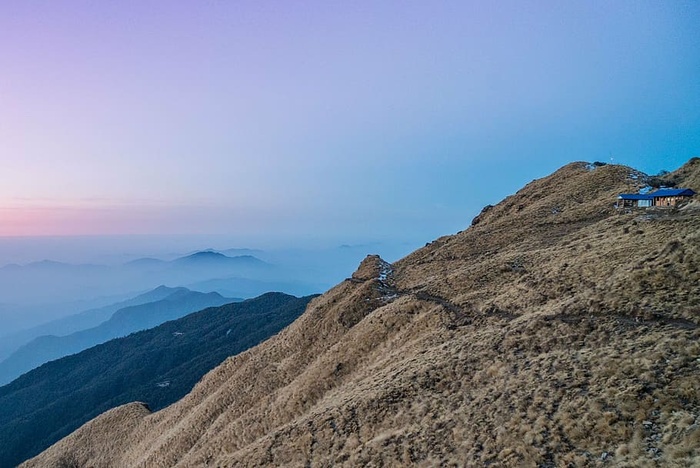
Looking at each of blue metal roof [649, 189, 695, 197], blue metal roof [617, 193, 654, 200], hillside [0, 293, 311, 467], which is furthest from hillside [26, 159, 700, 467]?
hillside [0, 293, 311, 467]

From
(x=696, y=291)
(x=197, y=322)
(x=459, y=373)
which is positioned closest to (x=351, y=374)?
(x=459, y=373)

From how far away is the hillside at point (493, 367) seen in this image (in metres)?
15.4

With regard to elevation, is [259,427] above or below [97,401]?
above

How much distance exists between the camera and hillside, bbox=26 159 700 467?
15.4m

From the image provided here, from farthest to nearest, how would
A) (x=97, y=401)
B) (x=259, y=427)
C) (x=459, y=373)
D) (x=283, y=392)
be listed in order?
1. (x=97, y=401)
2. (x=283, y=392)
3. (x=259, y=427)
4. (x=459, y=373)

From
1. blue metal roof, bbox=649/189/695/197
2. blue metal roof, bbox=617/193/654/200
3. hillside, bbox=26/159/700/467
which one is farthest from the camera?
blue metal roof, bbox=617/193/654/200

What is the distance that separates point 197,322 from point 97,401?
53773mm

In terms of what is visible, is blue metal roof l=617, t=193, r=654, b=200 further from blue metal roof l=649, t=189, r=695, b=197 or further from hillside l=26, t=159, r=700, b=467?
hillside l=26, t=159, r=700, b=467

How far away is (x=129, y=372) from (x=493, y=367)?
6081 inches

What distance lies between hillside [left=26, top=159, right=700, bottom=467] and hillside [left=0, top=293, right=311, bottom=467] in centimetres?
7576

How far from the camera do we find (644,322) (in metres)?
20.0

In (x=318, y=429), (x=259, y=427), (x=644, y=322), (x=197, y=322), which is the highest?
(x=644, y=322)

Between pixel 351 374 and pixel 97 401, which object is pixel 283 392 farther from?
pixel 97 401

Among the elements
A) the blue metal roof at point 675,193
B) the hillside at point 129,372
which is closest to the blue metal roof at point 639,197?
the blue metal roof at point 675,193
